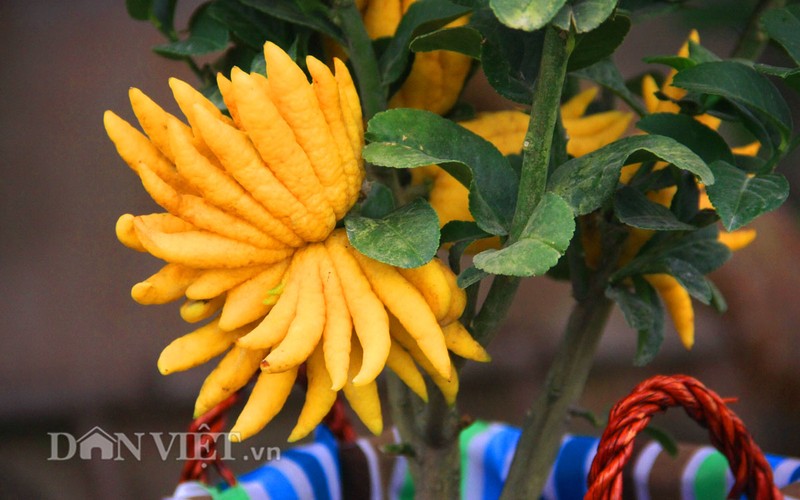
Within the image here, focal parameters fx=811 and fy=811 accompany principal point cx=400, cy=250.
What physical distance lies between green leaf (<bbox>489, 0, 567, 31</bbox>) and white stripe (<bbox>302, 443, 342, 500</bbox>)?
1.42 feet

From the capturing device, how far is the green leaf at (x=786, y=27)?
40 centimetres

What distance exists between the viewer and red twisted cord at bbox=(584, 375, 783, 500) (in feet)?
1.40

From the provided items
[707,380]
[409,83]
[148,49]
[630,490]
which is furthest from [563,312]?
[409,83]

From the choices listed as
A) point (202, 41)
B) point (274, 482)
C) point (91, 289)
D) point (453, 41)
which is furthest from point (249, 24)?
point (91, 289)

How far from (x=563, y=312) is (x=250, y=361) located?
0.89m

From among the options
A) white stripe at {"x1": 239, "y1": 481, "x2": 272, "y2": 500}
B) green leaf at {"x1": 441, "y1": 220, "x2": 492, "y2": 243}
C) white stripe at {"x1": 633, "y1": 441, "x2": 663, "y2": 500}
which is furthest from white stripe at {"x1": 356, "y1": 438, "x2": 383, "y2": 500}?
green leaf at {"x1": 441, "y1": 220, "x2": 492, "y2": 243}

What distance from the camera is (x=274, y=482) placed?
606 mm

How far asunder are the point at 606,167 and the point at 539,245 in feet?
0.21

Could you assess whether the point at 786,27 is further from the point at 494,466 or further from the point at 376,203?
the point at 494,466

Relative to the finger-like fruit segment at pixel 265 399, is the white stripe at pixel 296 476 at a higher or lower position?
lower

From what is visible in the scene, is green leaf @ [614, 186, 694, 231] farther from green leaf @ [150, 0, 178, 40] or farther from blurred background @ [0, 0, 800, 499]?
blurred background @ [0, 0, 800, 499]

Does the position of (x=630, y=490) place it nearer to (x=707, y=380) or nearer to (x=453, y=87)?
(x=453, y=87)

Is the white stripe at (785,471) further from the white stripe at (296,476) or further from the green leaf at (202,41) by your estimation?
the green leaf at (202,41)

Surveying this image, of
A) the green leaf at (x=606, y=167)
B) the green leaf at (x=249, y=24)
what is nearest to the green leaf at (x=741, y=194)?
the green leaf at (x=606, y=167)
